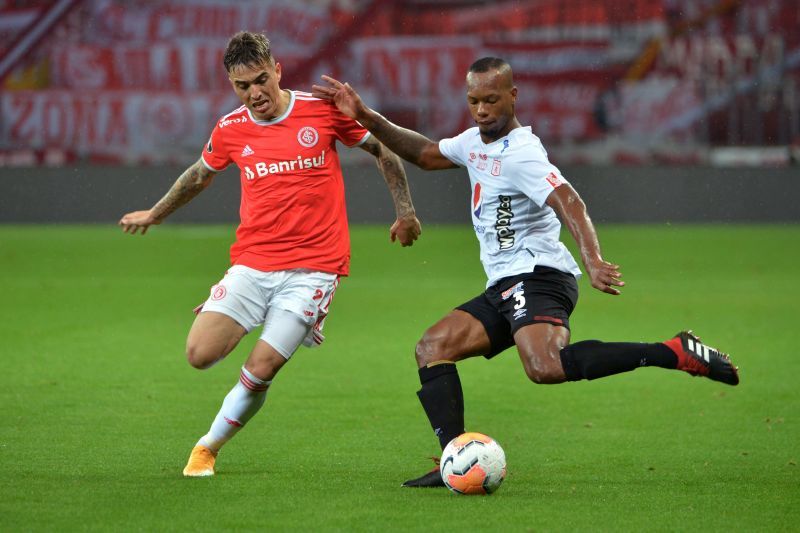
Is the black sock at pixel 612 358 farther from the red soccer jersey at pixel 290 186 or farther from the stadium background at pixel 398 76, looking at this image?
the stadium background at pixel 398 76

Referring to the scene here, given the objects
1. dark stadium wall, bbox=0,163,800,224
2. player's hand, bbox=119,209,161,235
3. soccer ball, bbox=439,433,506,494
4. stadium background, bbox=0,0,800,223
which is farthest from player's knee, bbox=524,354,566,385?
stadium background, bbox=0,0,800,223

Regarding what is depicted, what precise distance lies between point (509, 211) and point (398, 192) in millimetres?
755

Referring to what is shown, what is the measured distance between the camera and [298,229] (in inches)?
246

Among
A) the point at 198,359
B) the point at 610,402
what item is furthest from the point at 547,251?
the point at 610,402

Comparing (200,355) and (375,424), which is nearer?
(200,355)

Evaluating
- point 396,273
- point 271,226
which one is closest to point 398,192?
point 271,226

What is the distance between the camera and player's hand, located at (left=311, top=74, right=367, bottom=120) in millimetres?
6176

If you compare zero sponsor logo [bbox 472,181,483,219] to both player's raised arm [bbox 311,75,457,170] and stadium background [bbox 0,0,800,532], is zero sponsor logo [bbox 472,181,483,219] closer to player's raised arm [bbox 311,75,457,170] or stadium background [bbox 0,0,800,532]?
player's raised arm [bbox 311,75,457,170]

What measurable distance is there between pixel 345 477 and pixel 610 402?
2.86m

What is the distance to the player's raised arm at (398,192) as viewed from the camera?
644cm

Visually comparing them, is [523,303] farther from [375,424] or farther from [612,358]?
[375,424]

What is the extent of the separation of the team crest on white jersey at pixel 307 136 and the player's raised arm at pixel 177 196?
0.53 meters

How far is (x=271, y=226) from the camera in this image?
628 centimetres

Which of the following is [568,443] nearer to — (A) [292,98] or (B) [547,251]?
(B) [547,251]
